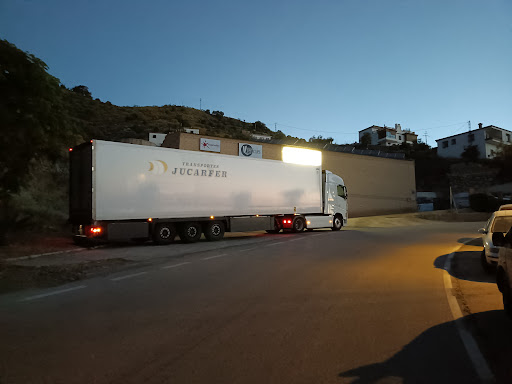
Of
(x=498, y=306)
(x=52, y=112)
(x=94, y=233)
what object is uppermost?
(x=52, y=112)

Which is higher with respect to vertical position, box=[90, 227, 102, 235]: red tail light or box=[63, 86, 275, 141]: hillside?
box=[63, 86, 275, 141]: hillside

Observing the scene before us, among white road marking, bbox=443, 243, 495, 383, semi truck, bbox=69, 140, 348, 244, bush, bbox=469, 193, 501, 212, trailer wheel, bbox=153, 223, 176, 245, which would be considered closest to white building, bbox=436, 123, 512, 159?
bush, bbox=469, 193, 501, 212

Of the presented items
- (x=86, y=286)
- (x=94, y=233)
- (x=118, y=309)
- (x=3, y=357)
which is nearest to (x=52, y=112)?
(x=94, y=233)

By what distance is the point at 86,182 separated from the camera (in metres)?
14.6

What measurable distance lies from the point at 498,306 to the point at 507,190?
5439cm

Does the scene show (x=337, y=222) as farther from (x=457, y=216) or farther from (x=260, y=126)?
(x=260, y=126)

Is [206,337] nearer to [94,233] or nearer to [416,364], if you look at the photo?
[416,364]

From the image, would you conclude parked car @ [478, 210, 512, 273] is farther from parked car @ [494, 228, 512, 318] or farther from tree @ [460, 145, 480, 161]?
tree @ [460, 145, 480, 161]

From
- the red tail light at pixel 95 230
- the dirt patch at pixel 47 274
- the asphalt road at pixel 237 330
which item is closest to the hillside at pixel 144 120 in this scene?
the red tail light at pixel 95 230

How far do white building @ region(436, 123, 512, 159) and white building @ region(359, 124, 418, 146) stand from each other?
858 inches

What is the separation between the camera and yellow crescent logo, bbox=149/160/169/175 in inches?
620

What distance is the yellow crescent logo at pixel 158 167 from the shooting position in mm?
15758

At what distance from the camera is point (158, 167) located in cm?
1597

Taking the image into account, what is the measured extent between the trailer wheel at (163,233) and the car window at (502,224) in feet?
38.4
